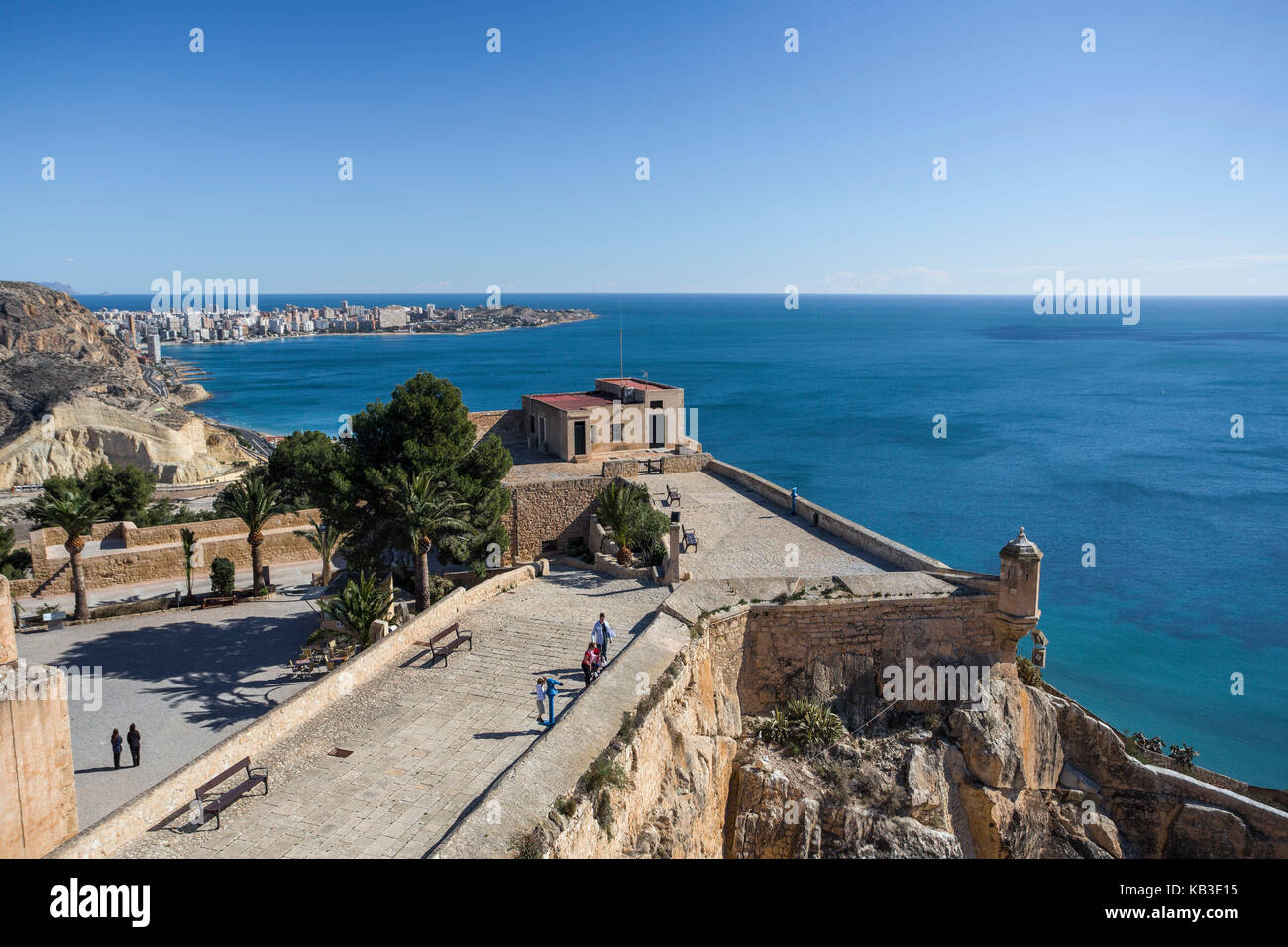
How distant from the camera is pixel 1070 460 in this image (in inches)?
2259

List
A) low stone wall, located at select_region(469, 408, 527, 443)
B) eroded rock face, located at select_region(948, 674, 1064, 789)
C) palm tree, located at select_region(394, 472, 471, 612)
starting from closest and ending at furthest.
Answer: eroded rock face, located at select_region(948, 674, 1064, 789)
palm tree, located at select_region(394, 472, 471, 612)
low stone wall, located at select_region(469, 408, 527, 443)

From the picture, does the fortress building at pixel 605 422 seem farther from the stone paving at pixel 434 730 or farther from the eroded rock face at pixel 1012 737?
the eroded rock face at pixel 1012 737

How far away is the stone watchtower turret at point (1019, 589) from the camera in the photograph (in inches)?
536

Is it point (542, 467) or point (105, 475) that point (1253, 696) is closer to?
point (542, 467)

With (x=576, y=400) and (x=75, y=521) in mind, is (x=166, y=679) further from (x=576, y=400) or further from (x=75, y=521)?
(x=576, y=400)

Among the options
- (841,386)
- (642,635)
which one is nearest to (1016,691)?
(642,635)

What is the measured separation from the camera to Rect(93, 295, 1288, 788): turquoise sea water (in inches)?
1130

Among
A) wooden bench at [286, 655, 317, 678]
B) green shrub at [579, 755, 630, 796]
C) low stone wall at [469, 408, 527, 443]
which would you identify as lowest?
wooden bench at [286, 655, 317, 678]

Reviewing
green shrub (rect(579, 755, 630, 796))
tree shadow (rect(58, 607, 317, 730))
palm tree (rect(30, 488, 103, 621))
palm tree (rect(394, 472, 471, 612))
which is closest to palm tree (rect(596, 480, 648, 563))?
palm tree (rect(394, 472, 471, 612))

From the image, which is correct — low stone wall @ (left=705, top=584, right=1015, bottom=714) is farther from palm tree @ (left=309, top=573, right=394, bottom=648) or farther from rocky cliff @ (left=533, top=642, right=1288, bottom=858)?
palm tree @ (left=309, top=573, right=394, bottom=648)

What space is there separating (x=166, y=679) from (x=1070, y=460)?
183ft

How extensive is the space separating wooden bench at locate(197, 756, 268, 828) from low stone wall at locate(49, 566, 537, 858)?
0.57ft
